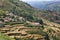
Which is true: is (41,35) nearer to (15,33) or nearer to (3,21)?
(15,33)

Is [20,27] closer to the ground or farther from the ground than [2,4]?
closer to the ground

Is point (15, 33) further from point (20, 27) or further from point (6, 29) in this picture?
point (20, 27)

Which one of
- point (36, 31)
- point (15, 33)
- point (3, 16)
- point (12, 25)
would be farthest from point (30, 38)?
point (3, 16)

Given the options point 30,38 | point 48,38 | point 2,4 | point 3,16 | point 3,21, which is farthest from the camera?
point 2,4

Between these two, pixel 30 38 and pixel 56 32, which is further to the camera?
pixel 56 32

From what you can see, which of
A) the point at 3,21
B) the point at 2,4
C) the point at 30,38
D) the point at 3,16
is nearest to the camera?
the point at 30,38

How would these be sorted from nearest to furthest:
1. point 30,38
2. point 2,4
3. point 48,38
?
1. point 30,38
2. point 48,38
3. point 2,4

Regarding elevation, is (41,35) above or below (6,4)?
below

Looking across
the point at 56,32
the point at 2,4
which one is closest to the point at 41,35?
the point at 56,32

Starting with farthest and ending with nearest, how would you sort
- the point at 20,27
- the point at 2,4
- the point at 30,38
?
the point at 2,4
the point at 20,27
the point at 30,38
